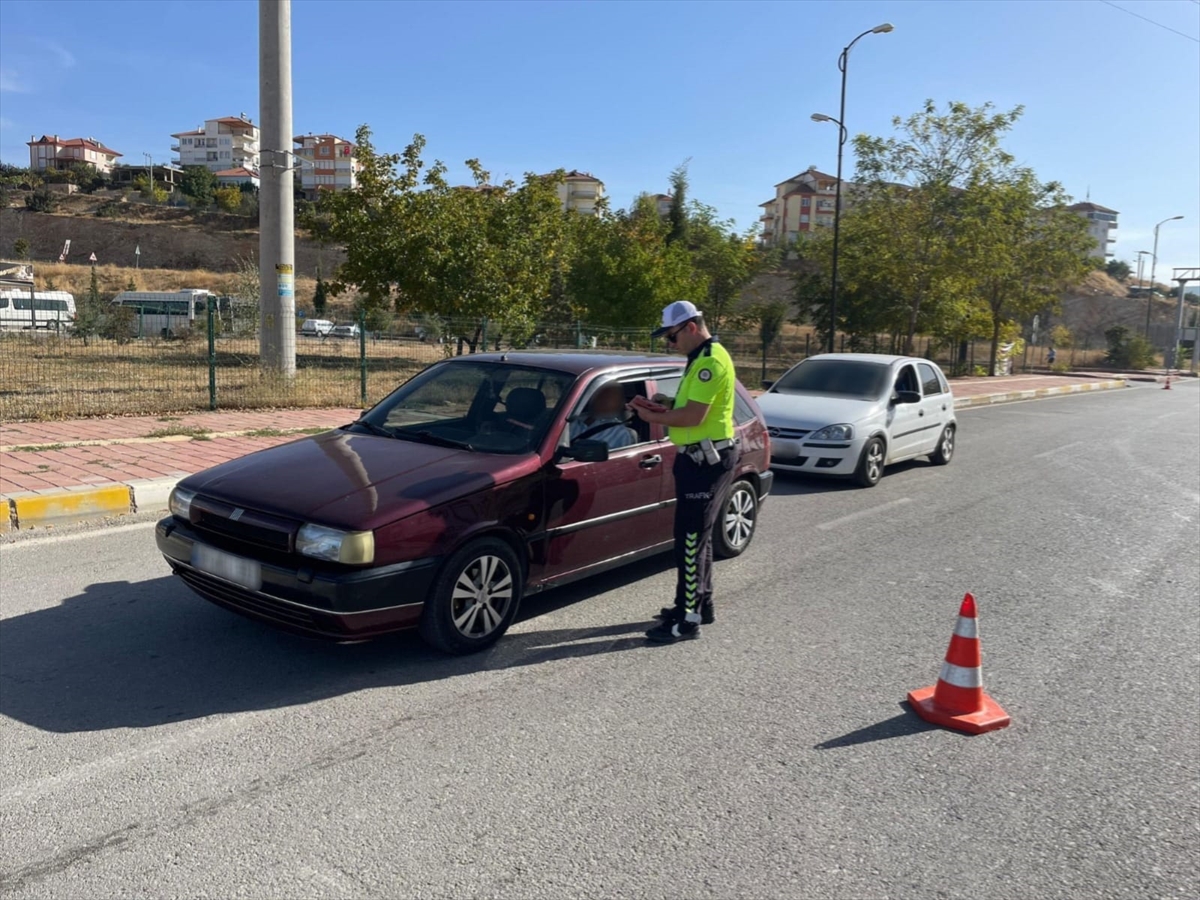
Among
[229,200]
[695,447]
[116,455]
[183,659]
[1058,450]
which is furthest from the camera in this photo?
[229,200]

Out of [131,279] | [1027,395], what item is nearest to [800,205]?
[131,279]

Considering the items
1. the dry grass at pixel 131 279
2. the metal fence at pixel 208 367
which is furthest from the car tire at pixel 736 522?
the dry grass at pixel 131 279

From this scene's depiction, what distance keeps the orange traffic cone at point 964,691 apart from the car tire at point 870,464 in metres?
6.10

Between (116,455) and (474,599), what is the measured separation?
6.29 metres

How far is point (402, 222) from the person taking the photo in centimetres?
2238

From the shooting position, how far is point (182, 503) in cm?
483

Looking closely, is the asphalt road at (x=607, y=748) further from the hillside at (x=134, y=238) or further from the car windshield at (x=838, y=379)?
the hillside at (x=134, y=238)

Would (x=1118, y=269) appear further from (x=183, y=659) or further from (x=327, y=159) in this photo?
(x=183, y=659)

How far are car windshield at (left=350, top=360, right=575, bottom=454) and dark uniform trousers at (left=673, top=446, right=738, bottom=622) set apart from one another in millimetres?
860

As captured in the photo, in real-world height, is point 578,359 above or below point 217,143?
below

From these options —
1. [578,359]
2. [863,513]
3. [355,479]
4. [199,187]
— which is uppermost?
[199,187]

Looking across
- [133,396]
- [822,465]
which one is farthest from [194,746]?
[133,396]

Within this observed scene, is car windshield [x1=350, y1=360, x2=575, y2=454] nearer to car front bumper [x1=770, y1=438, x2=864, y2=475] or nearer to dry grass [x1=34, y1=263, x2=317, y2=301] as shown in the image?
car front bumper [x1=770, y1=438, x2=864, y2=475]

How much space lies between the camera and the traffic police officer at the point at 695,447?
4930 millimetres
